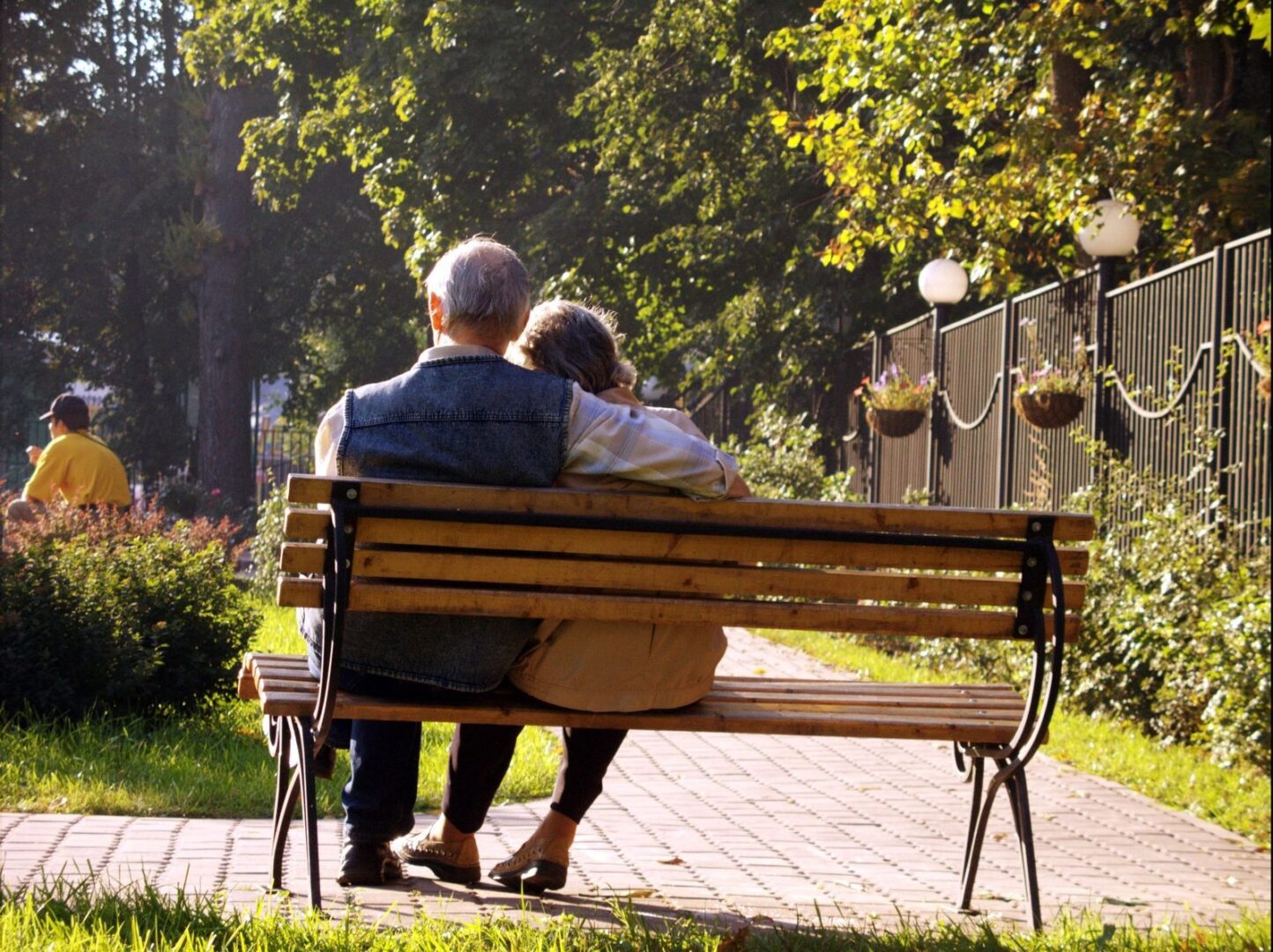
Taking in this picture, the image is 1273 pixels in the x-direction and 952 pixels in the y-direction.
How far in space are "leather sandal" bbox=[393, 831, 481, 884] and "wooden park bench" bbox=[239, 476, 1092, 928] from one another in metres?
0.37

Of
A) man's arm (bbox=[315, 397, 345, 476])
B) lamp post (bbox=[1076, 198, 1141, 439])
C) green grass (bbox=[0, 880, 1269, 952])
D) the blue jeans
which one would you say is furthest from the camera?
lamp post (bbox=[1076, 198, 1141, 439])

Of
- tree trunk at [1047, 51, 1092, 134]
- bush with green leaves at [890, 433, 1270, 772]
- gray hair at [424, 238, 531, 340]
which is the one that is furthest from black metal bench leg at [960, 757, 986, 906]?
tree trunk at [1047, 51, 1092, 134]

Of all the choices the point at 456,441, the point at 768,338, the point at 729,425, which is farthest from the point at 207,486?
the point at 456,441

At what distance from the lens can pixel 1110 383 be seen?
10500 mm

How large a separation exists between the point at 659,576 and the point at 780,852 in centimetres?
168

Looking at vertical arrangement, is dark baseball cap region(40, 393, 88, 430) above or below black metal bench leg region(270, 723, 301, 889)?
above

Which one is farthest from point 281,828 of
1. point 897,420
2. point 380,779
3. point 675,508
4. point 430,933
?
point 897,420

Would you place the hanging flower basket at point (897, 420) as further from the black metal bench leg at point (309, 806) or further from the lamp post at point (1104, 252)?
the black metal bench leg at point (309, 806)

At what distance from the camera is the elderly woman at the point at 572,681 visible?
3740 millimetres

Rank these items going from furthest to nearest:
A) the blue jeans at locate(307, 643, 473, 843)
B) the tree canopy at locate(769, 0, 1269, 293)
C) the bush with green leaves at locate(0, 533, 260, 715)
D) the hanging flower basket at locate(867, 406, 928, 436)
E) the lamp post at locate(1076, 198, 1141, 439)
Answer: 1. the hanging flower basket at locate(867, 406, 928, 436)
2. the tree canopy at locate(769, 0, 1269, 293)
3. the lamp post at locate(1076, 198, 1141, 439)
4. the bush with green leaves at locate(0, 533, 260, 715)
5. the blue jeans at locate(307, 643, 473, 843)

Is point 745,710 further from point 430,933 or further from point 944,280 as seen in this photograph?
point 944,280

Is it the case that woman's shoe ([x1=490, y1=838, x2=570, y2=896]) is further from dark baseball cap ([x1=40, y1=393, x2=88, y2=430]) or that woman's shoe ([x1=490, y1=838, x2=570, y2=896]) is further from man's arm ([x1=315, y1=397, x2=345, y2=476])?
dark baseball cap ([x1=40, y1=393, x2=88, y2=430])

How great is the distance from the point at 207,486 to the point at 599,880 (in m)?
27.3

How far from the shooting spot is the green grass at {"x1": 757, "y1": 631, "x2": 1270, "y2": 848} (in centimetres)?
601
